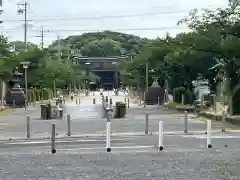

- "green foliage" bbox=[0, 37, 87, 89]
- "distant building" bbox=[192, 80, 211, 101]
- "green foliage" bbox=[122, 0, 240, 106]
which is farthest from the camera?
"green foliage" bbox=[0, 37, 87, 89]

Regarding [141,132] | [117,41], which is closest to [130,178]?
[141,132]

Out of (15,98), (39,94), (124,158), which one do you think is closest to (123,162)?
(124,158)

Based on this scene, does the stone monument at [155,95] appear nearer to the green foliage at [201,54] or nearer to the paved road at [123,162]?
the green foliage at [201,54]

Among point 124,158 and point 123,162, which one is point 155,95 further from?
point 123,162

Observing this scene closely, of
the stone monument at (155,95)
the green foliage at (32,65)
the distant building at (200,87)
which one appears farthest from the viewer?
the stone monument at (155,95)

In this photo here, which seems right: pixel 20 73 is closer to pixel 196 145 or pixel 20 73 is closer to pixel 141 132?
pixel 141 132

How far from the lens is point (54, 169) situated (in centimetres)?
1338

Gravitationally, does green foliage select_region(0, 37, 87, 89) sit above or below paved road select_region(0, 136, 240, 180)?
above

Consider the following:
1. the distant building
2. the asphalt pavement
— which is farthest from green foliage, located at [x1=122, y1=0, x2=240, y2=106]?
the asphalt pavement

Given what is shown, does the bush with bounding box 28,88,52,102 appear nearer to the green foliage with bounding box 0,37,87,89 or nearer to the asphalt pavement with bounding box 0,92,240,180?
the green foliage with bounding box 0,37,87,89

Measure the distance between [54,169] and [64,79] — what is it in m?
98.8

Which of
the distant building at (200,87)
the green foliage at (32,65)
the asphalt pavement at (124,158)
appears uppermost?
the green foliage at (32,65)

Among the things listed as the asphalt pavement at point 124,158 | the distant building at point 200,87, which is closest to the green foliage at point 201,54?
the distant building at point 200,87

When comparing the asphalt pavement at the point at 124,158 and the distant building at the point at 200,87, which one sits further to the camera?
the distant building at the point at 200,87
